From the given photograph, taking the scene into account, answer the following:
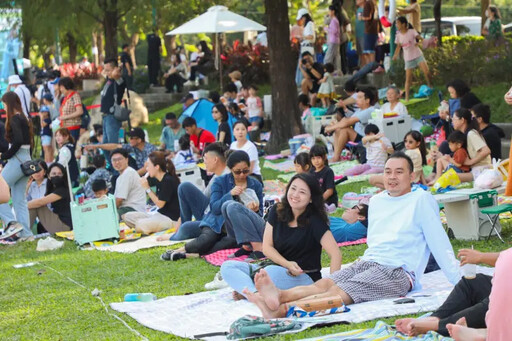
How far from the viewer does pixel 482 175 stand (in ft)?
33.8

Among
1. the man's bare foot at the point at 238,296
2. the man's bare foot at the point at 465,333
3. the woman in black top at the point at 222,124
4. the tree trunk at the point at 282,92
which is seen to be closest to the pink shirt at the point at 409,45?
the tree trunk at the point at 282,92

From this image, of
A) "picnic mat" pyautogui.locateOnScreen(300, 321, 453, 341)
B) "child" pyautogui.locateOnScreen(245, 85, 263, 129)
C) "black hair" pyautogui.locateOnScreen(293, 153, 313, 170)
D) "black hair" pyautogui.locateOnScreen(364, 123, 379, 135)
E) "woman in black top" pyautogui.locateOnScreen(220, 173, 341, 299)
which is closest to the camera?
"picnic mat" pyautogui.locateOnScreen(300, 321, 453, 341)

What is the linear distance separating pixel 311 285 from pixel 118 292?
2146 mm

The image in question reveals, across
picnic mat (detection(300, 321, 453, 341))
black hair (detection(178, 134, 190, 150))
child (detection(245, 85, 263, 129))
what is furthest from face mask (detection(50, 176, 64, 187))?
child (detection(245, 85, 263, 129))

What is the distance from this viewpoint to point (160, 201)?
11625mm

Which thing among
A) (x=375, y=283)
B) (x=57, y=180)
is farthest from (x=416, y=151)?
(x=375, y=283)

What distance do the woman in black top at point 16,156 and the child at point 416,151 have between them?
4.81 m

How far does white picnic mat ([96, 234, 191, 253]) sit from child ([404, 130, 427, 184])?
3.27m

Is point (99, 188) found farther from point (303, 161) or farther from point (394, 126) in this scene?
point (394, 126)

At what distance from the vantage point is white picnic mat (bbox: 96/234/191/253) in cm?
1068

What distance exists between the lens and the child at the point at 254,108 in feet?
65.1

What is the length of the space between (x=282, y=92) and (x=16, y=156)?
7269 mm

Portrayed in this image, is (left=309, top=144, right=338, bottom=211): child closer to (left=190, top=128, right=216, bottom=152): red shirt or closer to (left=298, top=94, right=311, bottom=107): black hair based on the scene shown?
(left=190, top=128, right=216, bottom=152): red shirt

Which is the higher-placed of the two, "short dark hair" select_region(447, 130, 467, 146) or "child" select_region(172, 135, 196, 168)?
"short dark hair" select_region(447, 130, 467, 146)
